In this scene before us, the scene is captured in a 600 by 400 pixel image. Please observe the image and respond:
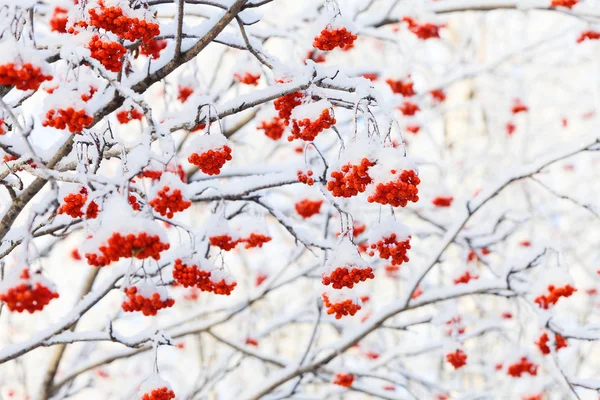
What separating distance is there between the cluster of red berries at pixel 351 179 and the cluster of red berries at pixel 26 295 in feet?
3.74

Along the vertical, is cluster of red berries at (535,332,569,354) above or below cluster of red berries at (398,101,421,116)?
below

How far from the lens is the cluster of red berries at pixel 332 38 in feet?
9.26

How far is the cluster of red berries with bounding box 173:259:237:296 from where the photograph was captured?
2879mm

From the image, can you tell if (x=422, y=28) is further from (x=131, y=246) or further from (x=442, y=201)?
(x=131, y=246)

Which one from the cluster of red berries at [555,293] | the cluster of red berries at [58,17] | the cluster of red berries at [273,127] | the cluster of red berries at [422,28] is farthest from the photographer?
the cluster of red berries at [422,28]

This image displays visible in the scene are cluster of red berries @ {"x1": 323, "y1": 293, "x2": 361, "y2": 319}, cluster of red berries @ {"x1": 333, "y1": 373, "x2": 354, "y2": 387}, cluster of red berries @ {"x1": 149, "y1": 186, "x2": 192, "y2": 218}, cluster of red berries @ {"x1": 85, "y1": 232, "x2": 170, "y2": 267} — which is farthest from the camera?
cluster of red berries @ {"x1": 333, "y1": 373, "x2": 354, "y2": 387}

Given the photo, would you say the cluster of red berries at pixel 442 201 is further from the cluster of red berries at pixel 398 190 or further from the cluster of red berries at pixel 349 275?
the cluster of red berries at pixel 398 190

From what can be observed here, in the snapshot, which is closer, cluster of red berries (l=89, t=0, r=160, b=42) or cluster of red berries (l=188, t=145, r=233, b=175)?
cluster of red berries (l=89, t=0, r=160, b=42)

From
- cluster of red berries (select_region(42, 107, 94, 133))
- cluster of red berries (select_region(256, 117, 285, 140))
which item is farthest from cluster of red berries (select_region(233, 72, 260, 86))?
cluster of red berries (select_region(42, 107, 94, 133))

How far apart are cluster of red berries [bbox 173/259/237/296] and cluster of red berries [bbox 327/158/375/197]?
82 centimetres

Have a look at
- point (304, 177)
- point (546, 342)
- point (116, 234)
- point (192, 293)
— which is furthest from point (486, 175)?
point (116, 234)

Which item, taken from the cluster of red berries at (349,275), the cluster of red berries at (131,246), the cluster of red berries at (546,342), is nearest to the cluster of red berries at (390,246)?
the cluster of red berries at (349,275)

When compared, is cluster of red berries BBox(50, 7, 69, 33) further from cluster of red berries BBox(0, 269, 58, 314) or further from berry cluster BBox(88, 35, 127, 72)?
cluster of red berries BBox(0, 269, 58, 314)

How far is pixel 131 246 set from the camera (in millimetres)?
1982
